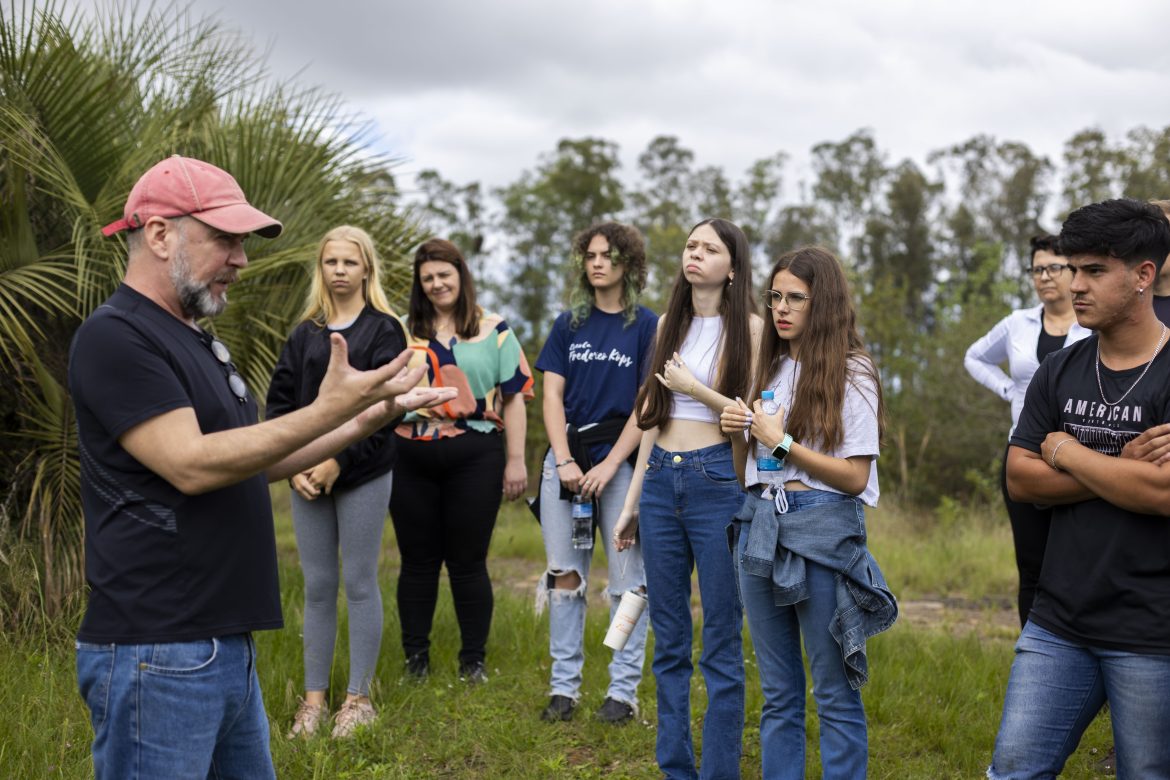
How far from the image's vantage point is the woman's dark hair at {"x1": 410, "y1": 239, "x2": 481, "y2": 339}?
17.1ft

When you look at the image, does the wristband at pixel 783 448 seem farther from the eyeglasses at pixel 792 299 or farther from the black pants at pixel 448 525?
the black pants at pixel 448 525

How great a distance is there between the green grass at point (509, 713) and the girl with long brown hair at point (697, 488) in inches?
21.8

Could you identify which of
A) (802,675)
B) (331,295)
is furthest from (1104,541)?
(331,295)

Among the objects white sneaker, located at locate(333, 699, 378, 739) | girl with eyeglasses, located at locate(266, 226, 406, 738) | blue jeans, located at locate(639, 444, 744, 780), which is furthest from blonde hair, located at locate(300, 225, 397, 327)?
white sneaker, located at locate(333, 699, 378, 739)

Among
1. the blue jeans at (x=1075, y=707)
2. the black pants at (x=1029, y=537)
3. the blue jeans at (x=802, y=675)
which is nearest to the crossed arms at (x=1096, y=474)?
the blue jeans at (x=1075, y=707)

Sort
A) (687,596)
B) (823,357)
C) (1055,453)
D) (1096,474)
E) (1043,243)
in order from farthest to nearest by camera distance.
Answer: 1. (1043,243)
2. (687,596)
3. (823,357)
4. (1055,453)
5. (1096,474)

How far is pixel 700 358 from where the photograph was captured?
161 inches

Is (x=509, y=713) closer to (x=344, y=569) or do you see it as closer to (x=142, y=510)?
(x=344, y=569)

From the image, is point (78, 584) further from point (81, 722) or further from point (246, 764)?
point (246, 764)

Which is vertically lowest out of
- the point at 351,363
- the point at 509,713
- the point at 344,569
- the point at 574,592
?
the point at 509,713

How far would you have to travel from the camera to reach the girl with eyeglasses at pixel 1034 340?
454 centimetres

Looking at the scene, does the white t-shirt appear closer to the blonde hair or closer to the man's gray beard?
the man's gray beard

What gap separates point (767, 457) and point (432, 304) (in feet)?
8.02

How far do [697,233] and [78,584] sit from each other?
375 centimetres
